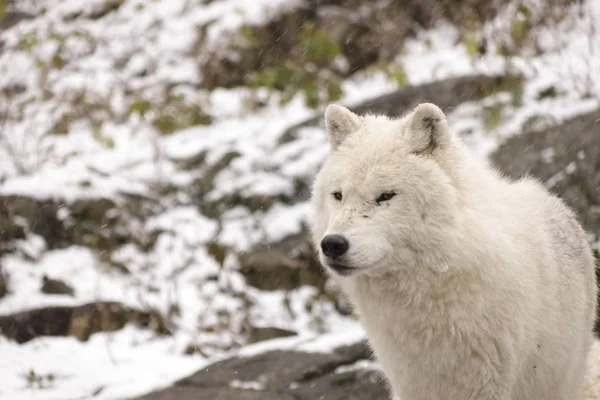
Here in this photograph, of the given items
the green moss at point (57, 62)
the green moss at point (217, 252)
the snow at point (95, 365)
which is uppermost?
the green moss at point (57, 62)

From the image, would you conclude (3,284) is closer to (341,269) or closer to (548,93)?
(341,269)

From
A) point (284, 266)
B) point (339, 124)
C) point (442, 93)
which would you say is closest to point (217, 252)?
point (284, 266)

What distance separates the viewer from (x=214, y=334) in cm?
655

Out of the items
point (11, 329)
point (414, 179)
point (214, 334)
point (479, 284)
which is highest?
point (414, 179)

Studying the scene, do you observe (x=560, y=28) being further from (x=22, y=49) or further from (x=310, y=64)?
(x=22, y=49)

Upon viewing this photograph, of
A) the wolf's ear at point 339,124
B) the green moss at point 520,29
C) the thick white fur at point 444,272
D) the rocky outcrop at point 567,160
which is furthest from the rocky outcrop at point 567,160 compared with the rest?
the green moss at point 520,29

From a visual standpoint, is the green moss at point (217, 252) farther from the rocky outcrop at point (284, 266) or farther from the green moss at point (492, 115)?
the green moss at point (492, 115)

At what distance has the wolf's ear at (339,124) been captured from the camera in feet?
11.5

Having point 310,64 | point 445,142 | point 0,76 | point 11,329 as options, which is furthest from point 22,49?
point 445,142

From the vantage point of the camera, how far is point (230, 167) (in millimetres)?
8508

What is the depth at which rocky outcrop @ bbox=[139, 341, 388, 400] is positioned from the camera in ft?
14.2

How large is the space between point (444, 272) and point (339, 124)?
3.31 ft

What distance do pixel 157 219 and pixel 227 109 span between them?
11.2ft

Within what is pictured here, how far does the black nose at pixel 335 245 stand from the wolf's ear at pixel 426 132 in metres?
0.63
